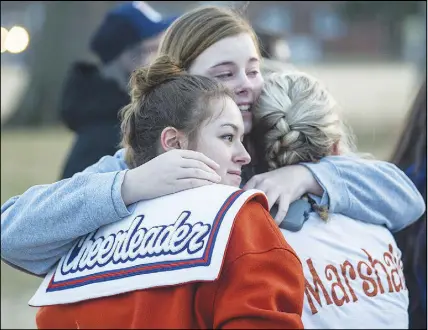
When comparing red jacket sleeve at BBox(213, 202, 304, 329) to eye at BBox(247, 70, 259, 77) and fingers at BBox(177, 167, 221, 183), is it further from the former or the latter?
eye at BBox(247, 70, 259, 77)

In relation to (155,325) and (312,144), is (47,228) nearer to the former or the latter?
(155,325)

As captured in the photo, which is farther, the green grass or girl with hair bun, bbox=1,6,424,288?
the green grass

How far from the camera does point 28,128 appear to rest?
1424 cm

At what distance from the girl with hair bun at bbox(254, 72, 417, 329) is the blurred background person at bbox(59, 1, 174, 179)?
53.1 inches

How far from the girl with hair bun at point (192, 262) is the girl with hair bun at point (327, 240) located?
281mm

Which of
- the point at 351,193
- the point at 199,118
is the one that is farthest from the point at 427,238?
the point at 199,118

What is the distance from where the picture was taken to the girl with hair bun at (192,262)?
169cm

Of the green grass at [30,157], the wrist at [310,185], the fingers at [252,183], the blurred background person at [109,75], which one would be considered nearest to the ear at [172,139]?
the fingers at [252,183]

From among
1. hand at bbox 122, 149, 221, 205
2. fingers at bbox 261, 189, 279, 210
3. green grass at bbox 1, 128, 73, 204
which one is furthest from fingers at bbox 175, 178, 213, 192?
green grass at bbox 1, 128, 73, 204

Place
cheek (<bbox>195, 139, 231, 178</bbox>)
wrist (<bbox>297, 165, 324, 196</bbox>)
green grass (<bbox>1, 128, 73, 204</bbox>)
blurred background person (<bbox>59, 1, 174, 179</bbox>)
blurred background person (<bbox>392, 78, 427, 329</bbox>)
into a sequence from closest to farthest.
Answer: cheek (<bbox>195, 139, 231, 178</bbox>), wrist (<bbox>297, 165, 324, 196</bbox>), blurred background person (<bbox>392, 78, 427, 329</bbox>), blurred background person (<bbox>59, 1, 174, 179</bbox>), green grass (<bbox>1, 128, 73, 204</bbox>)

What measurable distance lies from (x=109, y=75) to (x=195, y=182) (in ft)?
7.01

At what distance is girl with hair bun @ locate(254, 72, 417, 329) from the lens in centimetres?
211

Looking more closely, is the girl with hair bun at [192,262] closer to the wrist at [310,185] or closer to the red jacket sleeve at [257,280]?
the red jacket sleeve at [257,280]

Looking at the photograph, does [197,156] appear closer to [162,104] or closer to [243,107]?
[162,104]
